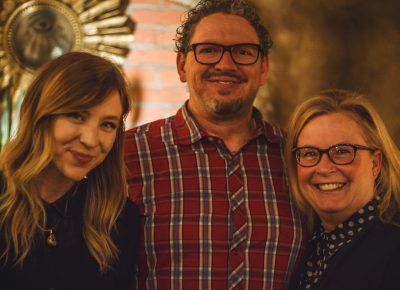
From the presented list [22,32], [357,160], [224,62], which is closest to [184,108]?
[224,62]

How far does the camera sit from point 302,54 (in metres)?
2.61

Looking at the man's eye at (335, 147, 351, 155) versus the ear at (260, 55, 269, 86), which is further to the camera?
the ear at (260, 55, 269, 86)

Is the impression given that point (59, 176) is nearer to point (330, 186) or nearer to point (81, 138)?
point (81, 138)

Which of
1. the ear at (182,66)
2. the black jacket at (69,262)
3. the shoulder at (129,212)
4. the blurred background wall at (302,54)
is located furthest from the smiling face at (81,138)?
the blurred background wall at (302,54)

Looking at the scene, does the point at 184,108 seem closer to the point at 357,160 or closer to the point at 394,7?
the point at 357,160

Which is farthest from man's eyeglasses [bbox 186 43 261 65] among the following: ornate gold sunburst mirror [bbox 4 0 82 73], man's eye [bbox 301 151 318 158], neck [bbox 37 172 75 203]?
ornate gold sunburst mirror [bbox 4 0 82 73]

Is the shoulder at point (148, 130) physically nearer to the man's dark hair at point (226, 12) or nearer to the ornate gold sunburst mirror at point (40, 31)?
the man's dark hair at point (226, 12)

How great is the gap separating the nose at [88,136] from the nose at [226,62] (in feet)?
2.06

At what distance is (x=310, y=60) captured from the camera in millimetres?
2574

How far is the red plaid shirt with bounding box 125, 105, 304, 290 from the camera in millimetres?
1756

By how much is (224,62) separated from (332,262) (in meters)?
0.79

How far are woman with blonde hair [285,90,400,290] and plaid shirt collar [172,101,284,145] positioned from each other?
0.27 meters

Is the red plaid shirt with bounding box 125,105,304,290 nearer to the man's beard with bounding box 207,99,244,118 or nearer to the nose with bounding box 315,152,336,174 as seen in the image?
the man's beard with bounding box 207,99,244,118

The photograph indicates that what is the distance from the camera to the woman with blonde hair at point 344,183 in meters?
1.49
